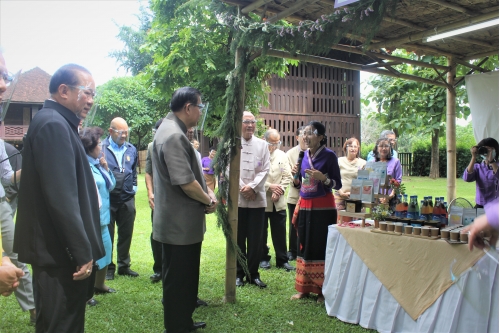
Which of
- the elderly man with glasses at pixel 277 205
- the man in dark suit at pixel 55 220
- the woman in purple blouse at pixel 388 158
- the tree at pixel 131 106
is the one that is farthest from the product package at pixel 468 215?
the tree at pixel 131 106

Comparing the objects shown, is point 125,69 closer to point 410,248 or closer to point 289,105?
point 289,105

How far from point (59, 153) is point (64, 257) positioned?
0.50 metres

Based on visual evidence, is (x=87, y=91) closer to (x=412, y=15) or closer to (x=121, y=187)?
(x=121, y=187)

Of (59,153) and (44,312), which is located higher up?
(59,153)

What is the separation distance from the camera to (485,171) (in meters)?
4.70

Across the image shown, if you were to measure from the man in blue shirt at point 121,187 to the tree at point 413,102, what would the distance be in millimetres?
6922

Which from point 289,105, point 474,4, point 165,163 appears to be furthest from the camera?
point 289,105

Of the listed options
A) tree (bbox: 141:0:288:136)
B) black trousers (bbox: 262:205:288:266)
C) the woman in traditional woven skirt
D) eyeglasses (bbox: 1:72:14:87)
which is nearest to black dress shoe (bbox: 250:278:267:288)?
the woman in traditional woven skirt

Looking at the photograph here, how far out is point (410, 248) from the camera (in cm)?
316

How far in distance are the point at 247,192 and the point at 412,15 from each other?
2.56 metres

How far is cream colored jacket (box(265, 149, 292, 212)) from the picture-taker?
5320 mm

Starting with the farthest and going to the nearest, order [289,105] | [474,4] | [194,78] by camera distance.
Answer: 1. [289,105]
2. [194,78]
3. [474,4]

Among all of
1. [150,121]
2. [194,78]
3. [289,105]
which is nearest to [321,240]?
[194,78]

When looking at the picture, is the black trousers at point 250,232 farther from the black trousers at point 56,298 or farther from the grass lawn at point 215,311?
the black trousers at point 56,298
